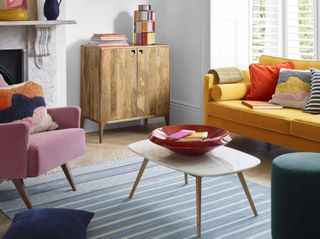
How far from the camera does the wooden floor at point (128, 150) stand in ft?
14.7

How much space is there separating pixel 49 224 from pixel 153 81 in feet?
9.61

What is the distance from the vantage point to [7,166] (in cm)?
349

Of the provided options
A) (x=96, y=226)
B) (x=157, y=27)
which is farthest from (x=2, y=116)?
(x=157, y=27)

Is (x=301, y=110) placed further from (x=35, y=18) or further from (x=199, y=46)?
(x=35, y=18)

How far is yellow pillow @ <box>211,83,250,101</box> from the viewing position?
16.8 feet

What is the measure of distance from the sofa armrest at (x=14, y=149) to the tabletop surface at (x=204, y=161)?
70 centimetres

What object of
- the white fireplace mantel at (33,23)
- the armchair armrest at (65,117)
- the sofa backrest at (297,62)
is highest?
the white fireplace mantel at (33,23)

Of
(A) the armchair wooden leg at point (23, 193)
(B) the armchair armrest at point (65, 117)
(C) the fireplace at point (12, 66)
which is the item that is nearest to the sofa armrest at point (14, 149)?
(A) the armchair wooden leg at point (23, 193)

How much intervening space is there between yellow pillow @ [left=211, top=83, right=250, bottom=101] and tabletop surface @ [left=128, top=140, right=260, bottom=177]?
59.7 inches

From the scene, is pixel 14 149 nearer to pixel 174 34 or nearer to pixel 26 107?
pixel 26 107

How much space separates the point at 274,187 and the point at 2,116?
73.3 inches

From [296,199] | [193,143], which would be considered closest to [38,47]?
[193,143]

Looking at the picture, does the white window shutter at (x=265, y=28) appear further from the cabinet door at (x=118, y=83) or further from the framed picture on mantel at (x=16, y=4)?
the framed picture on mantel at (x=16, y=4)

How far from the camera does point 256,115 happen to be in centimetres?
464
